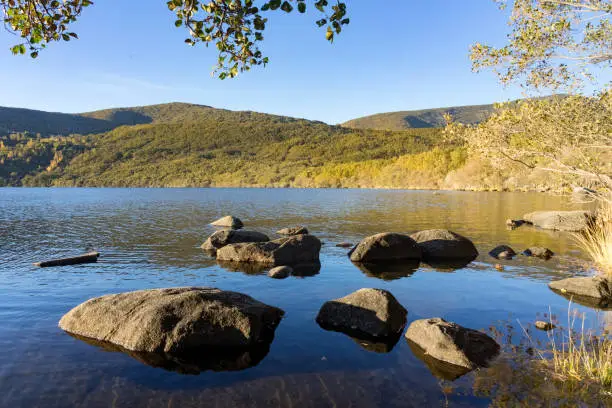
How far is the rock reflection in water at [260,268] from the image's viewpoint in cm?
1666

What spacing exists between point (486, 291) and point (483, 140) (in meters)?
5.45

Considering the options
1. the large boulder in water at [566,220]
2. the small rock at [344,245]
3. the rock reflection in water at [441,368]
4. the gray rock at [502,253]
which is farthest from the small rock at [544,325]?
the large boulder in water at [566,220]

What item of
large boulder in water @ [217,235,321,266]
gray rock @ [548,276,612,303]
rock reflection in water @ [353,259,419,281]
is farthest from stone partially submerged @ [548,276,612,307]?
large boulder in water @ [217,235,321,266]

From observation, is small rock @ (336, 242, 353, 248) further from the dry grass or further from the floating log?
the dry grass

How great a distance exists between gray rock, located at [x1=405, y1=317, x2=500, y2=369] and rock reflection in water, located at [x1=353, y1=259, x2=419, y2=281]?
670 centimetres

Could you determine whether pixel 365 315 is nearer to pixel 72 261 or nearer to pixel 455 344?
pixel 455 344

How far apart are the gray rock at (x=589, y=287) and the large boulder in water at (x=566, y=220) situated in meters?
17.8

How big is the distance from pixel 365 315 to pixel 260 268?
8078 mm

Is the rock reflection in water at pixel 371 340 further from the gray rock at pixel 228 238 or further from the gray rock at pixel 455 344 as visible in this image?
the gray rock at pixel 228 238

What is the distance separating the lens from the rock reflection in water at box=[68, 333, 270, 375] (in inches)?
321

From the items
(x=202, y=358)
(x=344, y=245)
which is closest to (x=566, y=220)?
(x=344, y=245)

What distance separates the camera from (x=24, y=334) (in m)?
9.82

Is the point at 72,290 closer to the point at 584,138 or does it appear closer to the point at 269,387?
the point at 269,387

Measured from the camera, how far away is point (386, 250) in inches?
754
